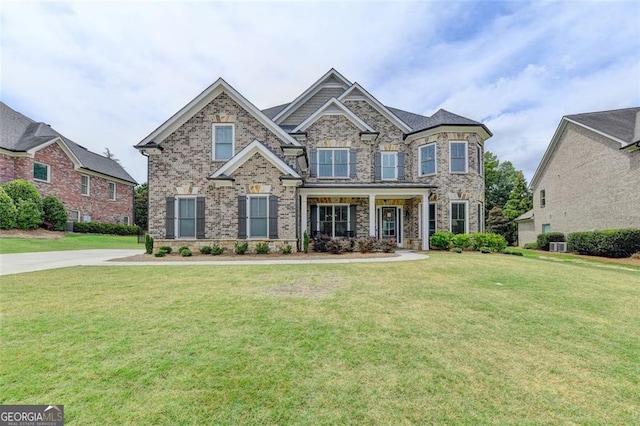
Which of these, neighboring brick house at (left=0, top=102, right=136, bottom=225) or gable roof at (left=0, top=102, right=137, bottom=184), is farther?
gable roof at (left=0, top=102, right=137, bottom=184)

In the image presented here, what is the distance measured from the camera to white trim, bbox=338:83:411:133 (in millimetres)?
19172

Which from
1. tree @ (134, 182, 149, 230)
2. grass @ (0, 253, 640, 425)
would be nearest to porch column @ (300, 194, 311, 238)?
grass @ (0, 253, 640, 425)

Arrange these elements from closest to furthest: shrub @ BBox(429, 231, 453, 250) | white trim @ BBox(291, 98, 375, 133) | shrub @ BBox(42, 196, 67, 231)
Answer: shrub @ BBox(429, 231, 453, 250) < white trim @ BBox(291, 98, 375, 133) < shrub @ BBox(42, 196, 67, 231)

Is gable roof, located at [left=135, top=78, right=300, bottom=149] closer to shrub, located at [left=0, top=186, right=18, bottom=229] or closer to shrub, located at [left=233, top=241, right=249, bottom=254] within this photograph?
shrub, located at [left=233, top=241, right=249, bottom=254]

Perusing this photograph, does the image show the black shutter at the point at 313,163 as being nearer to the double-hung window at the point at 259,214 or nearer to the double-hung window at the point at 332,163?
the double-hung window at the point at 332,163

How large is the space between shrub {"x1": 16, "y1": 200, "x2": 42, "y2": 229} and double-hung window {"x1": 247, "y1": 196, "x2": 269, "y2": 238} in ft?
56.7

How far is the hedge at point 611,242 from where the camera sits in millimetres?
16266

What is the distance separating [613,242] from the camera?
16.7 meters

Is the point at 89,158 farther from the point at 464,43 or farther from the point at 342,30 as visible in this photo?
the point at 464,43

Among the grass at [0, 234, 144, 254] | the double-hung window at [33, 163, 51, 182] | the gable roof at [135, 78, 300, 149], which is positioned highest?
the gable roof at [135, 78, 300, 149]

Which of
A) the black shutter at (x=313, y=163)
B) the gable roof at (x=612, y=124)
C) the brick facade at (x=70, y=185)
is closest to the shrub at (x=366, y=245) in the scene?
the black shutter at (x=313, y=163)

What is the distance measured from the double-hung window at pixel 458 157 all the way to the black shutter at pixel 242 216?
39.9ft

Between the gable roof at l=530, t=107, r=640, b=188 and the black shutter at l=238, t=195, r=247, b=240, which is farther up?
the gable roof at l=530, t=107, r=640, b=188

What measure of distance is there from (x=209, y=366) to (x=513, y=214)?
42.8m
